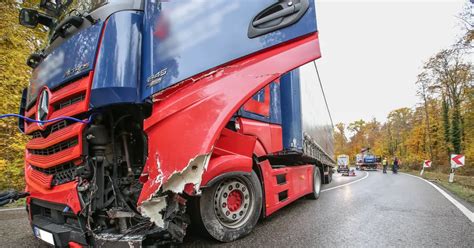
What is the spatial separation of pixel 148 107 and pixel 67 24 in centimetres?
119

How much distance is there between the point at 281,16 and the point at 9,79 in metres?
8.32

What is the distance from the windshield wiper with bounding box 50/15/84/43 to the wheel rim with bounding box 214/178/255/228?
6.69 ft

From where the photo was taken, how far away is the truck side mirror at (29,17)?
3.32 m

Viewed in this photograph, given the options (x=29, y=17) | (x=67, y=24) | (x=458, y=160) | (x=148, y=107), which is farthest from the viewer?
(x=458, y=160)

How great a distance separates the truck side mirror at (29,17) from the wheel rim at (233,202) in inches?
118

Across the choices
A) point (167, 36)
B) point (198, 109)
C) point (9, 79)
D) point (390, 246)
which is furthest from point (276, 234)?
point (9, 79)

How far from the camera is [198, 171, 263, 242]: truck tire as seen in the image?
2.79 meters

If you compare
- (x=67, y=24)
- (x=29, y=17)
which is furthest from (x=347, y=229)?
(x=29, y=17)

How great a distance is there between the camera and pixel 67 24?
8.71ft

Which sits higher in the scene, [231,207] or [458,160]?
[231,207]

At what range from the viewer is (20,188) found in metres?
8.12

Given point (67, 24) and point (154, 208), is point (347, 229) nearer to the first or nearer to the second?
point (154, 208)

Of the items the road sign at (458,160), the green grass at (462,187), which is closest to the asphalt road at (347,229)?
the green grass at (462,187)

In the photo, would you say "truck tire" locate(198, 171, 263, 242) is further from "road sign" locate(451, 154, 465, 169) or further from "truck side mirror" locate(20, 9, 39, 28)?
"road sign" locate(451, 154, 465, 169)
